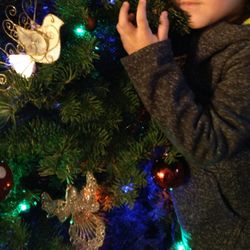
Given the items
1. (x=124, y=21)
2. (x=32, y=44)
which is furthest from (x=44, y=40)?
(x=124, y=21)

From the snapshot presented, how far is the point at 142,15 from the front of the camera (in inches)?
24.2

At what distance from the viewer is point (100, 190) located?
27.5 inches

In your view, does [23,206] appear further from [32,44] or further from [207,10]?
[207,10]

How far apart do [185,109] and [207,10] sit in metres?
0.23

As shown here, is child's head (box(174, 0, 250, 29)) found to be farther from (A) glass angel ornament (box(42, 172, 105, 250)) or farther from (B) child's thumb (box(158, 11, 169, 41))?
(A) glass angel ornament (box(42, 172, 105, 250))

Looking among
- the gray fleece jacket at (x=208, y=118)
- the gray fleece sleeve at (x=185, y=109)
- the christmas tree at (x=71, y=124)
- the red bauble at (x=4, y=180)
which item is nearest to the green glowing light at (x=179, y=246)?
the gray fleece jacket at (x=208, y=118)

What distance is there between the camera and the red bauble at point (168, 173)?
2.27 ft

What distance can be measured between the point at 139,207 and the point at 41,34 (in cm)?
50

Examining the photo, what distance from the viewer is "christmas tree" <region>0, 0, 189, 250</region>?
0.59m

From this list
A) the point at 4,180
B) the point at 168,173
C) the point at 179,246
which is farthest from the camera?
the point at 179,246

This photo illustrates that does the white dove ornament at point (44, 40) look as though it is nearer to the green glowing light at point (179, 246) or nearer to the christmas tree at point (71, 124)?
the christmas tree at point (71, 124)

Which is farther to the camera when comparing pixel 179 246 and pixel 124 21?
pixel 179 246

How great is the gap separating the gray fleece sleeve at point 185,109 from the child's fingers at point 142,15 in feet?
0.12

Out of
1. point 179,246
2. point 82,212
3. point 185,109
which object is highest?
point 185,109
